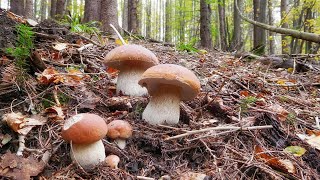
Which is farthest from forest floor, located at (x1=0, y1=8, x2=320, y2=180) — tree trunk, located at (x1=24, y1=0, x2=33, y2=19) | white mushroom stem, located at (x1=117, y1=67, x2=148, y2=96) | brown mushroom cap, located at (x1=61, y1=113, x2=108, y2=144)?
tree trunk, located at (x1=24, y1=0, x2=33, y2=19)

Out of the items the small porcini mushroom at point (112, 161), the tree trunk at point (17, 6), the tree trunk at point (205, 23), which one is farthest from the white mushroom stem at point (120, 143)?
the tree trunk at point (205, 23)

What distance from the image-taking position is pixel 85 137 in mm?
1848

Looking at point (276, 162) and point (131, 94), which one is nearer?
point (276, 162)

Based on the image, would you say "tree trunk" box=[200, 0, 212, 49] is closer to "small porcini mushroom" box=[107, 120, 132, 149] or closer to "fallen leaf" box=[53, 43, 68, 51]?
"fallen leaf" box=[53, 43, 68, 51]

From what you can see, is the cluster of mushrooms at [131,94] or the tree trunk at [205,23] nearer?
the cluster of mushrooms at [131,94]

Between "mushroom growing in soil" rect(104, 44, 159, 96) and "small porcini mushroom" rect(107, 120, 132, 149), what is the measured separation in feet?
2.31

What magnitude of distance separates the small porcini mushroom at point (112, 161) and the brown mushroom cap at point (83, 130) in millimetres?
221

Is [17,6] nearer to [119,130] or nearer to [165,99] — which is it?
[165,99]

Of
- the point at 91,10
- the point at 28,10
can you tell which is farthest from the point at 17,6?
the point at 91,10

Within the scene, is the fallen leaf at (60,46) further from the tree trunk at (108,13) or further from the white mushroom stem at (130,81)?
the tree trunk at (108,13)

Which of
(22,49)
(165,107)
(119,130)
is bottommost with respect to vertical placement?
(119,130)

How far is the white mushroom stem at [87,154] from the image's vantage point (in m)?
1.96

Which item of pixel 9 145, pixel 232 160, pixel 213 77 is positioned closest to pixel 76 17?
pixel 213 77

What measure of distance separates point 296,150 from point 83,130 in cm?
171
